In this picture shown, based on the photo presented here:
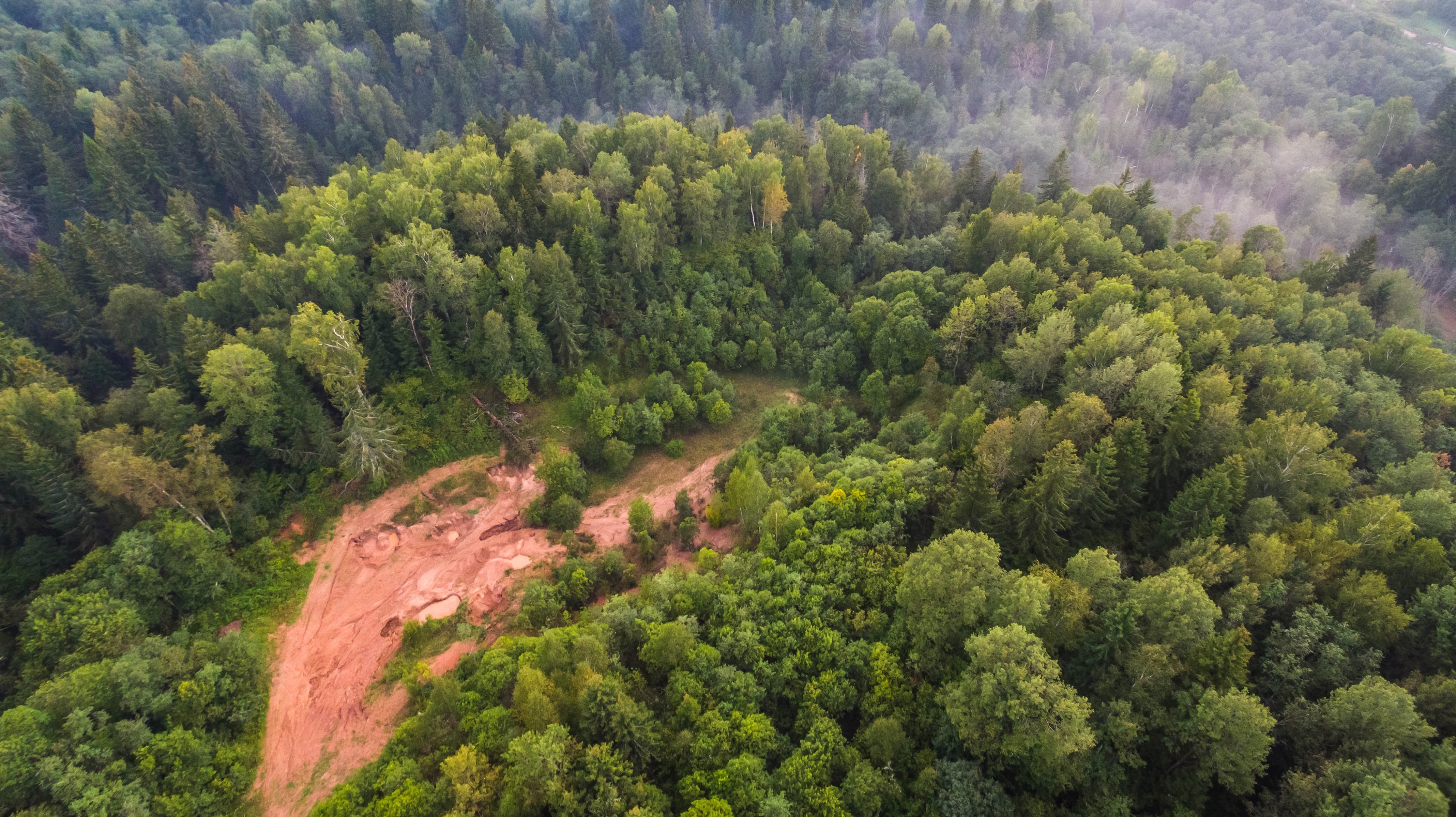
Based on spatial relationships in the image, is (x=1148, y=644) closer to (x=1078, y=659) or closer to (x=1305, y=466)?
(x=1078, y=659)

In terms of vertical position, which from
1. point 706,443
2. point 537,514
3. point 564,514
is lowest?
point 706,443

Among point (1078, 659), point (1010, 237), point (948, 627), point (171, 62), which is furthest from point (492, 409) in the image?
point (171, 62)

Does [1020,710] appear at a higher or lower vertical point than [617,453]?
higher

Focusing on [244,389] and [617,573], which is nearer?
[244,389]

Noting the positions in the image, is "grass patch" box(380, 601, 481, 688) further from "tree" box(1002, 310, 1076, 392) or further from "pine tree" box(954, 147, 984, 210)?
"pine tree" box(954, 147, 984, 210)

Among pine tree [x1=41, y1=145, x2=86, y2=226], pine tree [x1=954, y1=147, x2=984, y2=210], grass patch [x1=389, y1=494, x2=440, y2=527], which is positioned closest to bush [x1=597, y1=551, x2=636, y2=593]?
grass patch [x1=389, y1=494, x2=440, y2=527]

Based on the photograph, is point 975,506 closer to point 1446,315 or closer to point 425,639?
point 425,639

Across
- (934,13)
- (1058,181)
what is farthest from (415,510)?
(934,13)
